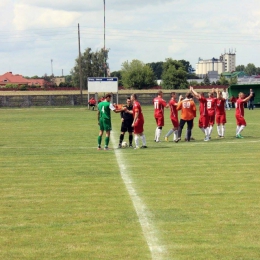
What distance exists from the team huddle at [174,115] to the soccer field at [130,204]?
1140 mm

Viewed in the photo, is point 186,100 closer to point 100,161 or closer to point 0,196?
point 100,161

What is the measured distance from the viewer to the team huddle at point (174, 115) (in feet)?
68.0

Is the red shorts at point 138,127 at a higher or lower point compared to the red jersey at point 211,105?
lower

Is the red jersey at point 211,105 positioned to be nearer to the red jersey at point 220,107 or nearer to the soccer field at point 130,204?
the red jersey at point 220,107

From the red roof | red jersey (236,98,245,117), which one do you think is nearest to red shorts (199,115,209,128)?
red jersey (236,98,245,117)

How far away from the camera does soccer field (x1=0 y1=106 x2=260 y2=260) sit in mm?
7984

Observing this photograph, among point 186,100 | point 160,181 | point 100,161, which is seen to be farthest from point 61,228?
point 186,100

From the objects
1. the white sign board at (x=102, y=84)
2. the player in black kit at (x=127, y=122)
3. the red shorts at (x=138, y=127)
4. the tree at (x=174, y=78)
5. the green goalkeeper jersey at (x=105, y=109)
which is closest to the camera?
the green goalkeeper jersey at (x=105, y=109)

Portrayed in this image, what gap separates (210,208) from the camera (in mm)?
10422

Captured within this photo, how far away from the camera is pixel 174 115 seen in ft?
80.1

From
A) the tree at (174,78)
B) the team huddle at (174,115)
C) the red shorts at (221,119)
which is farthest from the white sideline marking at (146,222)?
the tree at (174,78)

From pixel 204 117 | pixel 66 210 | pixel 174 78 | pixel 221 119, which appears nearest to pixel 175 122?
pixel 204 117

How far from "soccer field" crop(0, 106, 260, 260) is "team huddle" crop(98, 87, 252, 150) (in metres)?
1.14

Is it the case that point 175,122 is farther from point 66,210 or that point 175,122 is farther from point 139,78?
point 139,78
